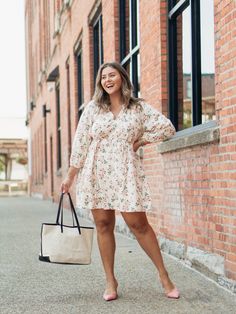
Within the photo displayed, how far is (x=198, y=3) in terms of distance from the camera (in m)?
6.67

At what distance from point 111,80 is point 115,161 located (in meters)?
0.62

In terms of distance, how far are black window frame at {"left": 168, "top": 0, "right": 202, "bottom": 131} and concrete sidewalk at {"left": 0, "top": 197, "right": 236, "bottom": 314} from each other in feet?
5.37

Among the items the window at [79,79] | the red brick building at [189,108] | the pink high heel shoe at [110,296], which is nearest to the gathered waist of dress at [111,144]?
the red brick building at [189,108]

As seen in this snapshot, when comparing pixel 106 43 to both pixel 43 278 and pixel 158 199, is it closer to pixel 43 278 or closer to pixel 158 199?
pixel 158 199

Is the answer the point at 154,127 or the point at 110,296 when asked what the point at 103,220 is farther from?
the point at 154,127

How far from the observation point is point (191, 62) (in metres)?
6.80

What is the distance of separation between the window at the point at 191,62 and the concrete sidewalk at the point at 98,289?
1585 millimetres

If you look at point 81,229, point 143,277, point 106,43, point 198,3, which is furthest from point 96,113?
point 106,43

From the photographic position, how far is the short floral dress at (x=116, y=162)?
488 cm

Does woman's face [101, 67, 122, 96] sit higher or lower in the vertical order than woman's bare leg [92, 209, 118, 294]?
higher

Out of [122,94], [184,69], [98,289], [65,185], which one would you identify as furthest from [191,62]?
[98,289]

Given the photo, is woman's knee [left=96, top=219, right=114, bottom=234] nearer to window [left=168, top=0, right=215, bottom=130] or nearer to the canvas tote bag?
the canvas tote bag

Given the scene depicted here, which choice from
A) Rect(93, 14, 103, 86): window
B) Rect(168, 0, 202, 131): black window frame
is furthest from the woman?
Rect(93, 14, 103, 86): window

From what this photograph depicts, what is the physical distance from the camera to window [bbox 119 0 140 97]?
31.8 feet
